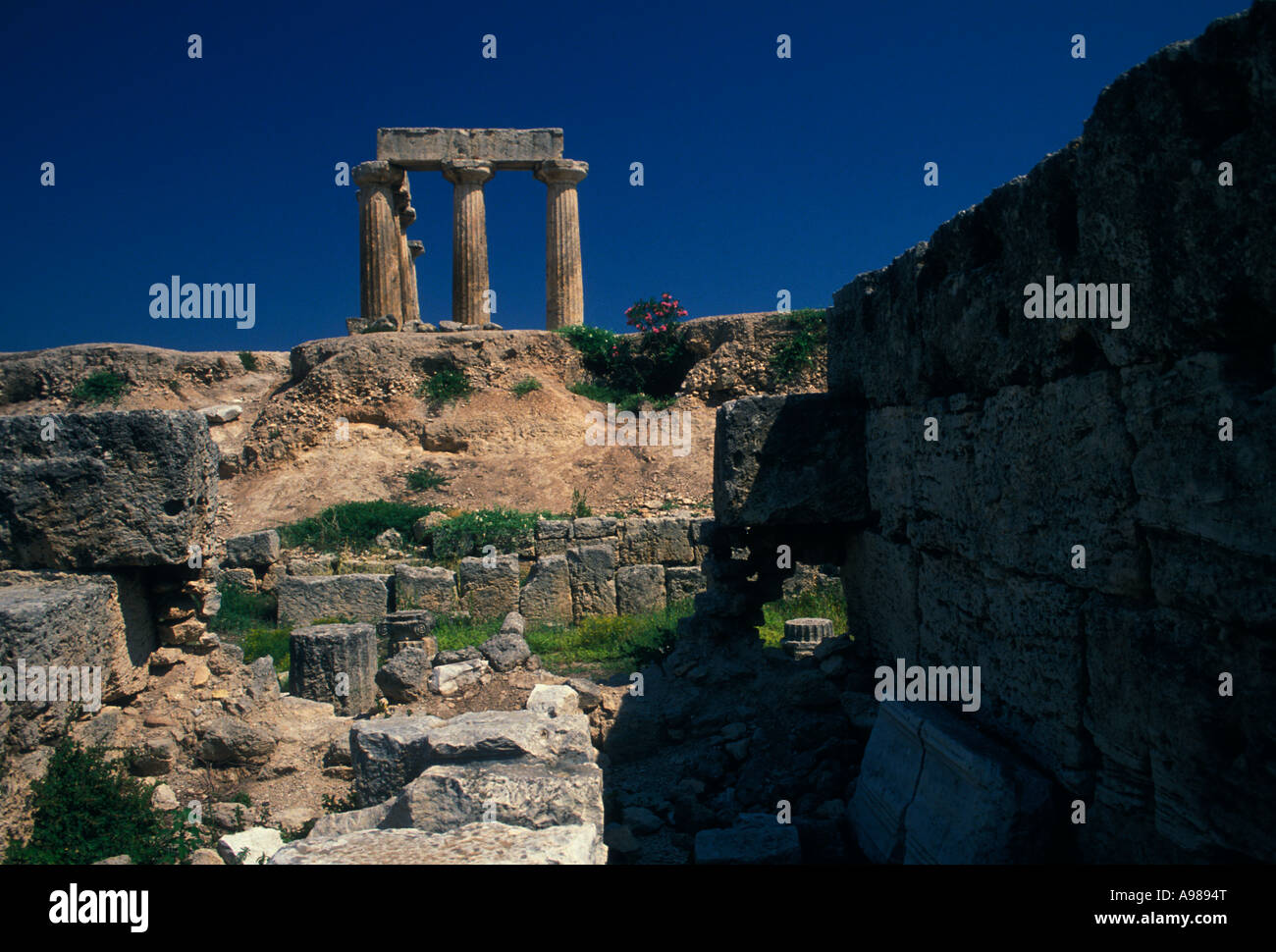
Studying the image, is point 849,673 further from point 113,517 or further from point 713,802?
point 113,517

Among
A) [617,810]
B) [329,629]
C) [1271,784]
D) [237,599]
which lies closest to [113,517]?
[329,629]

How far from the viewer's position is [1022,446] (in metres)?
3.54

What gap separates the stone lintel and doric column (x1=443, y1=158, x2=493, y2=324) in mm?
297

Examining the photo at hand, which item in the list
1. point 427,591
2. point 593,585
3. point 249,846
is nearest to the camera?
point 249,846

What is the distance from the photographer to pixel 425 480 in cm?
1622

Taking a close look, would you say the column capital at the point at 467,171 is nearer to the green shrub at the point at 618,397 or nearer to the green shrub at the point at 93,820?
the green shrub at the point at 618,397

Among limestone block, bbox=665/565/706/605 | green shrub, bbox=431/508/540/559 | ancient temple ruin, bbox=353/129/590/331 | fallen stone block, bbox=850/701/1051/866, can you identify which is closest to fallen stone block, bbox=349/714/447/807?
fallen stone block, bbox=850/701/1051/866

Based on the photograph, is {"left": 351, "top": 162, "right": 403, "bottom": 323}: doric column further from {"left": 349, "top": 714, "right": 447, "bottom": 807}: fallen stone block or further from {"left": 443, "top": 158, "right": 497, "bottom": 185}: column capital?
{"left": 349, "top": 714, "right": 447, "bottom": 807}: fallen stone block

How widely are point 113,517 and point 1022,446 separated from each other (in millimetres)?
4701

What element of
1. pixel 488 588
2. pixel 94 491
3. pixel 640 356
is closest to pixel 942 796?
pixel 94 491

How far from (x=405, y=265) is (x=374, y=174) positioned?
2.82 metres

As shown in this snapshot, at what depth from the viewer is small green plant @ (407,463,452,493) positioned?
52.9 feet

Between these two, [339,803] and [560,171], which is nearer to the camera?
[339,803]

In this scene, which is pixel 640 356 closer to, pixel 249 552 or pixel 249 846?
pixel 249 552
